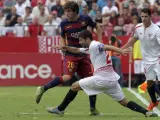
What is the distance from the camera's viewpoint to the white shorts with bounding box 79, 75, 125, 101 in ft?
41.2

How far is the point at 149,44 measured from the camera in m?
14.0

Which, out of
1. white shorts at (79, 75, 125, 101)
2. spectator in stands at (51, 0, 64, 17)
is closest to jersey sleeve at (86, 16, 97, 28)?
white shorts at (79, 75, 125, 101)

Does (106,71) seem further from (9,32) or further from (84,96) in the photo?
(9,32)

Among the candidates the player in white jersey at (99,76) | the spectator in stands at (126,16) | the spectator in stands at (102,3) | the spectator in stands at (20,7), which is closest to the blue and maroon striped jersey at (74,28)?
the player in white jersey at (99,76)

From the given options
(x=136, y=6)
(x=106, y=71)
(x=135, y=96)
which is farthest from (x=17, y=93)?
(x=136, y=6)

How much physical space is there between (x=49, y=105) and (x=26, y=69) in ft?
25.0

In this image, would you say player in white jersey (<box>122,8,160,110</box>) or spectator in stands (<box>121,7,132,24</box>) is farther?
spectator in stands (<box>121,7,132,24</box>)

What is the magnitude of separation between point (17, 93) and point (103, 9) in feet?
26.9

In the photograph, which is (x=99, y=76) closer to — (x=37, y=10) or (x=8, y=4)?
(x=37, y=10)

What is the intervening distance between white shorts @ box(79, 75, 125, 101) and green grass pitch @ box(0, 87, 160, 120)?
49 centimetres

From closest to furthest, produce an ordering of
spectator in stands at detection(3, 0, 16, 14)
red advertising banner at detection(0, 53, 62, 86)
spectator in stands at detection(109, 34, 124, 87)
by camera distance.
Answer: spectator in stands at detection(109, 34, 124, 87)
red advertising banner at detection(0, 53, 62, 86)
spectator in stands at detection(3, 0, 16, 14)

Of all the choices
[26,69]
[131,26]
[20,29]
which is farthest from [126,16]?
[26,69]

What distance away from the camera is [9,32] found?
2500 centimetres

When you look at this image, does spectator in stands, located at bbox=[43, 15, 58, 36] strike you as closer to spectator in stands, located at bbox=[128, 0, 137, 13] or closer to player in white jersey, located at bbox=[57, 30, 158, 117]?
spectator in stands, located at bbox=[128, 0, 137, 13]
